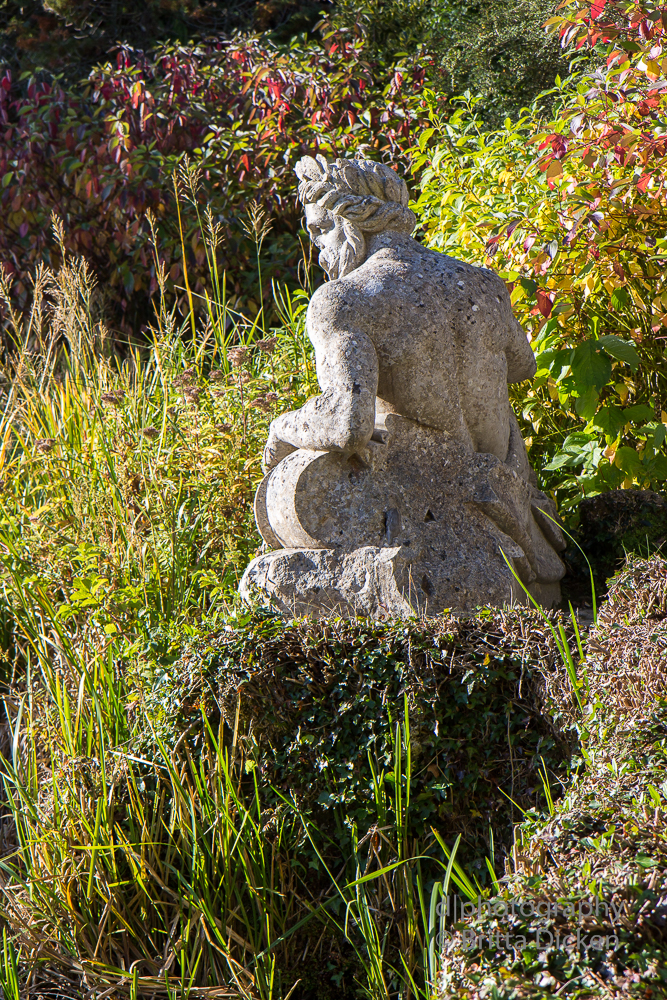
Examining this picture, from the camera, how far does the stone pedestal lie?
8.34 feet

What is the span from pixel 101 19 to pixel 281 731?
29.6 feet

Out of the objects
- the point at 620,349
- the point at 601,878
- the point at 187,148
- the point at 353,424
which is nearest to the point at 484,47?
the point at 187,148

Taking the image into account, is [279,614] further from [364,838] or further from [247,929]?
[247,929]

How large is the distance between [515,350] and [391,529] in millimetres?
807

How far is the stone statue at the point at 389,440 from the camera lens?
99.8 inches

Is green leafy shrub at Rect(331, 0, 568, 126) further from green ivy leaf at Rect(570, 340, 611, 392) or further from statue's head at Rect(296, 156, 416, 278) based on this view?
statue's head at Rect(296, 156, 416, 278)

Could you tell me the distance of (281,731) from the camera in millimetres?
2412

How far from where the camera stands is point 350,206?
274 cm

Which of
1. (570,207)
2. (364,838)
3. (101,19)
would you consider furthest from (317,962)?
(101,19)

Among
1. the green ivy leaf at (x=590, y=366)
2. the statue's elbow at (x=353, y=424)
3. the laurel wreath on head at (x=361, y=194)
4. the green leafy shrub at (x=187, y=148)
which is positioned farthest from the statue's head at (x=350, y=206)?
the green leafy shrub at (x=187, y=148)

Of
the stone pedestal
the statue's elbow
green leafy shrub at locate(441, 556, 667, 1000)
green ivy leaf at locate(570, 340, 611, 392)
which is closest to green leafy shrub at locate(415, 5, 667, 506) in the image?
green ivy leaf at locate(570, 340, 611, 392)

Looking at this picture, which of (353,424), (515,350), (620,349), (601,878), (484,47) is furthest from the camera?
(484,47)

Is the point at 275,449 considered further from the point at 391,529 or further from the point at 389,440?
the point at 391,529

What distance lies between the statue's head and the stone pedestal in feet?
1.83
